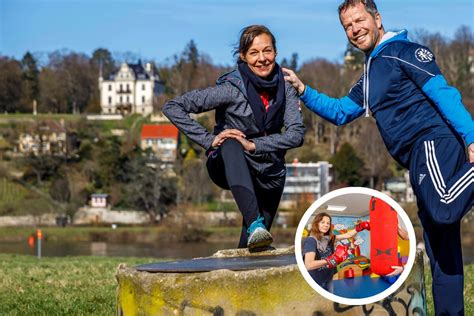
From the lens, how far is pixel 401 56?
215 inches

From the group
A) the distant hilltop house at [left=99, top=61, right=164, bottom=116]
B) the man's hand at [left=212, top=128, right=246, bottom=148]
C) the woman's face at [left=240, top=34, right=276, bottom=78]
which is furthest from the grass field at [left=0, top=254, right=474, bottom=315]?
the distant hilltop house at [left=99, top=61, right=164, bottom=116]

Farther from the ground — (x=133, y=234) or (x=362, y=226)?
(x=362, y=226)

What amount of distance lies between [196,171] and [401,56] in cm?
7519

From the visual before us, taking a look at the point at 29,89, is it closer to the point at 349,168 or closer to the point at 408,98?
the point at 349,168

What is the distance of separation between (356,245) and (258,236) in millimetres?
1182

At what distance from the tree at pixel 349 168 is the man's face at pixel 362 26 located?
77366 millimetres

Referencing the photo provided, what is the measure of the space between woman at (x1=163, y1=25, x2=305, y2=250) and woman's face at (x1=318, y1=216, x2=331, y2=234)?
152 centimetres

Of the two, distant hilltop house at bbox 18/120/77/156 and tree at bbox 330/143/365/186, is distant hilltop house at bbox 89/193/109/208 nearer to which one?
distant hilltop house at bbox 18/120/77/156

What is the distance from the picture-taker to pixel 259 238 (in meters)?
5.93

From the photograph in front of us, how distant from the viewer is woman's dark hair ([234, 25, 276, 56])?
6531 millimetres

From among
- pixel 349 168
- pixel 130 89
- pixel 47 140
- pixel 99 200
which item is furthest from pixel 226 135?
pixel 130 89

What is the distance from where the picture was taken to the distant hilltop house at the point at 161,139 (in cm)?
9812

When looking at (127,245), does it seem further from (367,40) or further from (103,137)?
(367,40)

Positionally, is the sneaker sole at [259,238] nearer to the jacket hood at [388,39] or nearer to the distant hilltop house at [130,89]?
the jacket hood at [388,39]
